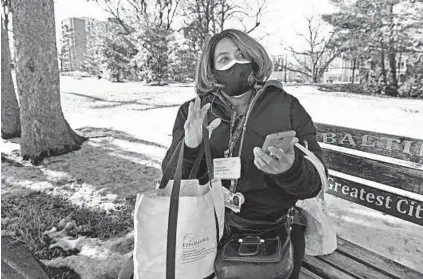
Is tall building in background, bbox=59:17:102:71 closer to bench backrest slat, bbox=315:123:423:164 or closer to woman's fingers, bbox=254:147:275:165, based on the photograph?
bench backrest slat, bbox=315:123:423:164

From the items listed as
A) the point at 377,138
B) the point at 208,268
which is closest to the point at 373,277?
the point at 208,268

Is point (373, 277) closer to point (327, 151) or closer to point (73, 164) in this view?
point (327, 151)

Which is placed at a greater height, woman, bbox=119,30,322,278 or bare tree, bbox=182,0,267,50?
bare tree, bbox=182,0,267,50

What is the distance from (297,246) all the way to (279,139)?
0.79 metres

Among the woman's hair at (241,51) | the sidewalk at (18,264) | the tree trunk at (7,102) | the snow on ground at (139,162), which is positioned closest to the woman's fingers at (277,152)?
the woman's hair at (241,51)

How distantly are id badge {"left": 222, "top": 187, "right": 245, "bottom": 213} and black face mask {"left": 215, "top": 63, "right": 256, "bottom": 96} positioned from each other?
57 centimetres

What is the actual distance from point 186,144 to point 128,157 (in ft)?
12.2

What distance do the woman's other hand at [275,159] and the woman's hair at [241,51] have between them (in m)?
0.74

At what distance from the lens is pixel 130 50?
2317 cm

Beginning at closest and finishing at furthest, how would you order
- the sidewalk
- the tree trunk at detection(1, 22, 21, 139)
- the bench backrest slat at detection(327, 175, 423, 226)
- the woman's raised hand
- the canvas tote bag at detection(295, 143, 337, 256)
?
the woman's raised hand → the canvas tote bag at detection(295, 143, 337, 256) → the bench backrest slat at detection(327, 175, 423, 226) → the sidewalk → the tree trunk at detection(1, 22, 21, 139)

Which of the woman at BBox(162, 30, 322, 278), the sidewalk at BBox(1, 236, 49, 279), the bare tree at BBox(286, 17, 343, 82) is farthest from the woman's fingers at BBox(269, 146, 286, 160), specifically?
the bare tree at BBox(286, 17, 343, 82)

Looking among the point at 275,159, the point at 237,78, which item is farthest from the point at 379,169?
the point at 275,159

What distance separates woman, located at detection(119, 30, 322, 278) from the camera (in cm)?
157

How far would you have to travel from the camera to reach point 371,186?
2.35 m
